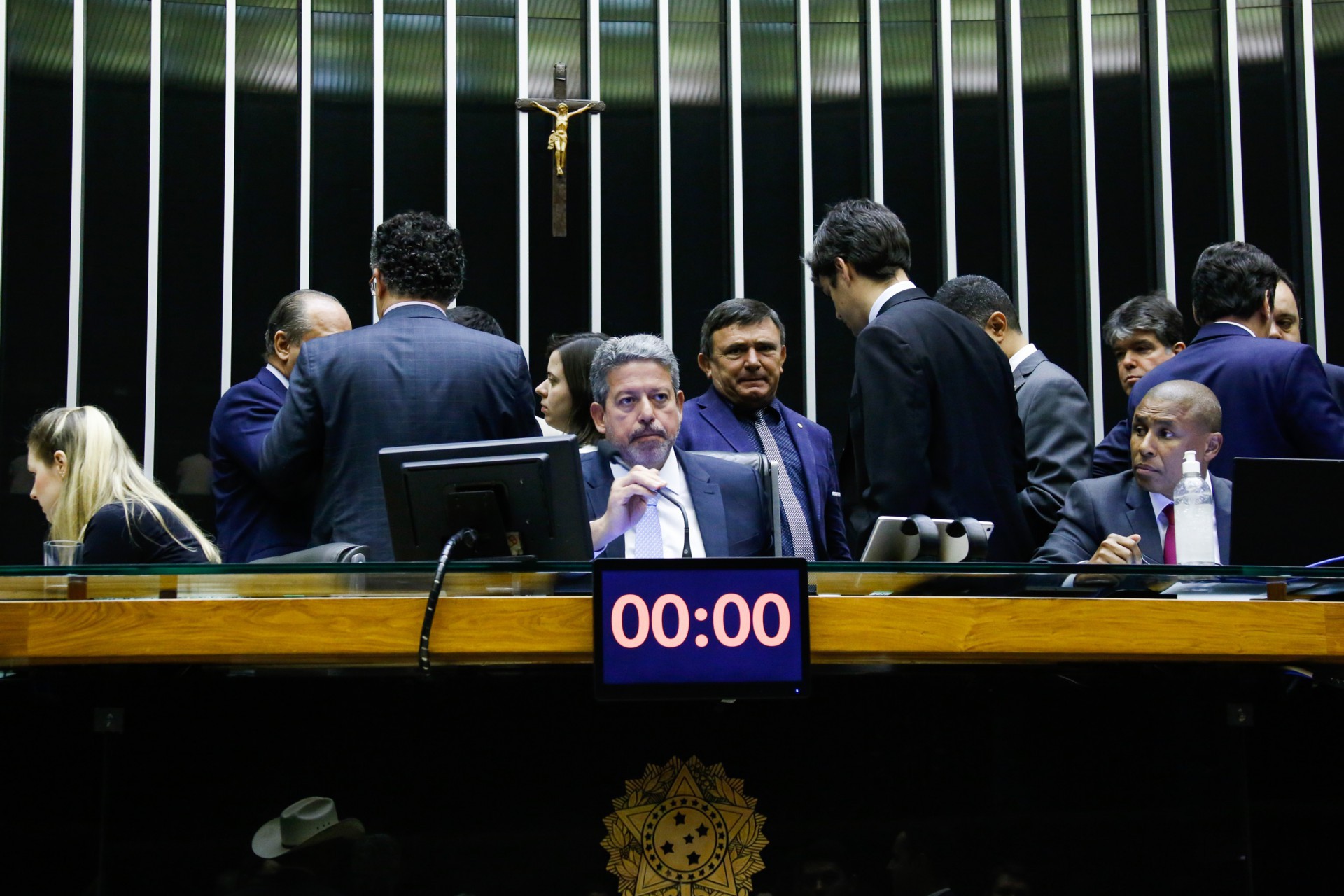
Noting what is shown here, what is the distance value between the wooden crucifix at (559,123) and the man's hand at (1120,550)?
438 cm

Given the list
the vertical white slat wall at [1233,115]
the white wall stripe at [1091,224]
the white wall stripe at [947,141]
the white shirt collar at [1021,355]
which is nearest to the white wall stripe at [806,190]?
the white wall stripe at [947,141]

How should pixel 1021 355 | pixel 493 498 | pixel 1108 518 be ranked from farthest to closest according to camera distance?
1. pixel 1021 355
2. pixel 1108 518
3. pixel 493 498

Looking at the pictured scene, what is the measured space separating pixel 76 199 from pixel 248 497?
3590 mm

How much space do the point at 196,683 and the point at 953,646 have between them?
91 centimetres

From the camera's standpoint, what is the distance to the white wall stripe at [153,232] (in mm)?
6105

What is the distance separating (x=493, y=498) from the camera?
6.46 ft

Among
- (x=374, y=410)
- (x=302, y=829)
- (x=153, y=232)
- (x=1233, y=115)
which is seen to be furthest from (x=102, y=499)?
(x=1233, y=115)

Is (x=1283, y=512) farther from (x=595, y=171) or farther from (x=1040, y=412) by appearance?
(x=595, y=171)

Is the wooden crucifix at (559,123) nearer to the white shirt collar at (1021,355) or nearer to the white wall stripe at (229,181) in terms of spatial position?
the white wall stripe at (229,181)

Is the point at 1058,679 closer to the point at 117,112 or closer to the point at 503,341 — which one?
the point at 503,341

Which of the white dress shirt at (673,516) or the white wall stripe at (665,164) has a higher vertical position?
the white wall stripe at (665,164)

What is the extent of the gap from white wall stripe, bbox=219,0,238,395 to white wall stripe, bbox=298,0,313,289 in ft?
0.91

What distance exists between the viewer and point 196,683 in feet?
5.81

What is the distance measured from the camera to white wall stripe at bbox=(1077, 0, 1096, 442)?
6.40 meters
